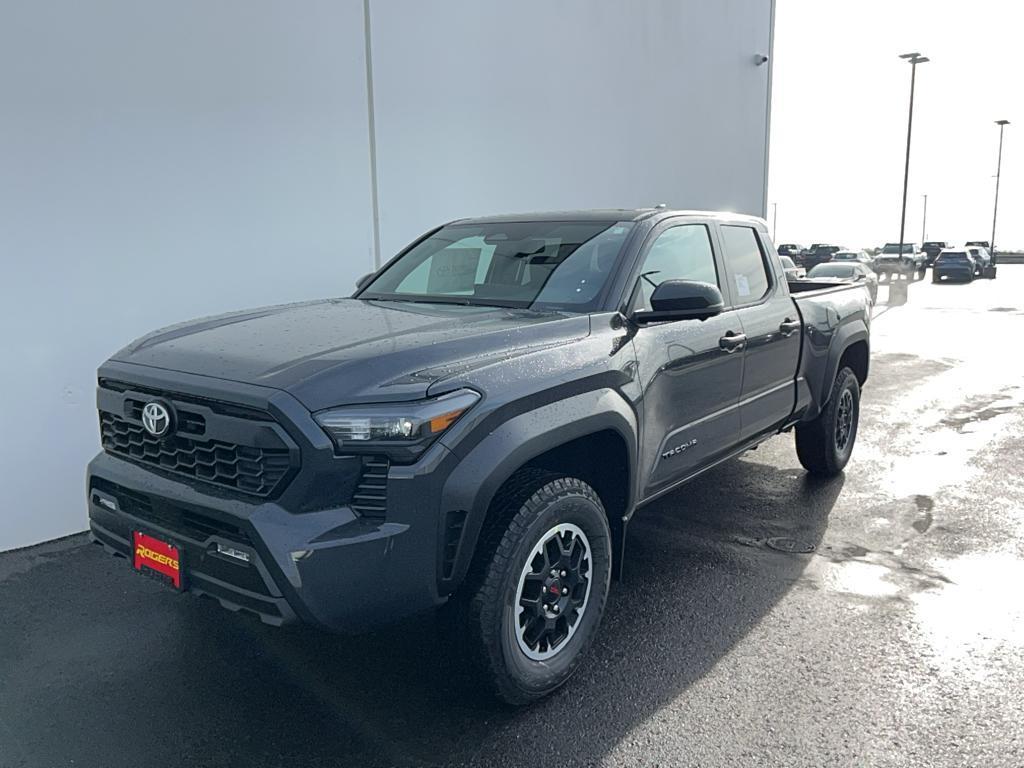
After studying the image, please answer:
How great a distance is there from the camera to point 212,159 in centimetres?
546

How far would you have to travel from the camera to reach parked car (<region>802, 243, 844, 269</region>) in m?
42.9

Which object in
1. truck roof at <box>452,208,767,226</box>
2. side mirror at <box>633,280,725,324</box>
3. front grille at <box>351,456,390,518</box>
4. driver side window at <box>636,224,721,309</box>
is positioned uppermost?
truck roof at <box>452,208,767,226</box>

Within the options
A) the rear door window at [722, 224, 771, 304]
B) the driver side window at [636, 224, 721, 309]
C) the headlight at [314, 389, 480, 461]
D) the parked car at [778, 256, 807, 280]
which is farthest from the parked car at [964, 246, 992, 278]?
the headlight at [314, 389, 480, 461]

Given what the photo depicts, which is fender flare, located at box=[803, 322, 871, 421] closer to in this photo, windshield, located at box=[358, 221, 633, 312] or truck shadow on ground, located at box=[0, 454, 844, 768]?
truck shadow on ground, located at box=[0, 454, 844, 768]

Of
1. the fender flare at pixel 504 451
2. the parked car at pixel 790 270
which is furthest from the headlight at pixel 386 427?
the parked car at pixel 790 270

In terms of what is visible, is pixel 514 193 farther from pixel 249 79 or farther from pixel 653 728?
pixel 653 728

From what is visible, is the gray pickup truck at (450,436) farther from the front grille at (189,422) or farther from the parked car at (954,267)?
the parked car at (954,267)

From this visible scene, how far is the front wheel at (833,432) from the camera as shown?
19.1 feet

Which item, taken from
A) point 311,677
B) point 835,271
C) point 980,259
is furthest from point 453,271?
point 980,259

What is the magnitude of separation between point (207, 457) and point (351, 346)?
62cm

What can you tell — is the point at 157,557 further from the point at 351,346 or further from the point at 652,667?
the point at 652,667

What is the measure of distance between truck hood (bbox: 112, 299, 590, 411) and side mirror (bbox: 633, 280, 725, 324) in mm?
313

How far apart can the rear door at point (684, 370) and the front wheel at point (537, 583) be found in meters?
0.50

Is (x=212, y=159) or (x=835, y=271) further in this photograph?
(x=835, y=271)
